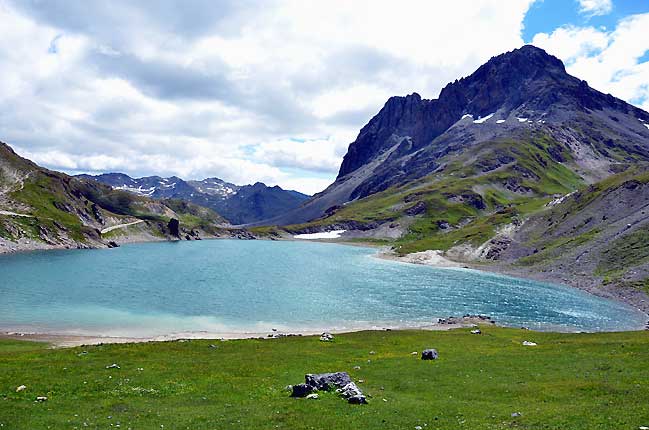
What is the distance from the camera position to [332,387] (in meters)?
36.7

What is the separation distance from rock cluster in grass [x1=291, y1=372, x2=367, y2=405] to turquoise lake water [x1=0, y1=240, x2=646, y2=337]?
48.8 metres

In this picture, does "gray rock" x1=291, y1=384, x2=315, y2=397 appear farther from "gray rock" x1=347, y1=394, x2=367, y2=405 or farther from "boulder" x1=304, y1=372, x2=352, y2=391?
"gray rock" x1=347, y1=394, x2=367, y2=405

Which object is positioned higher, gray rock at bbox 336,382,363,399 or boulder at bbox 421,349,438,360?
gray rock at bbox 336,382,363,399

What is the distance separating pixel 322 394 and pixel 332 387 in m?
1.28

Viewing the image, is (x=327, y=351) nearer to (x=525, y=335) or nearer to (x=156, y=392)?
(x=156, y=392)

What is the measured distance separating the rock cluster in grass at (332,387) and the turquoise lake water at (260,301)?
48.8m

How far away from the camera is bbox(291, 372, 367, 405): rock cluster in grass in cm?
3448

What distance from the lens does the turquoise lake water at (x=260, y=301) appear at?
289 ft

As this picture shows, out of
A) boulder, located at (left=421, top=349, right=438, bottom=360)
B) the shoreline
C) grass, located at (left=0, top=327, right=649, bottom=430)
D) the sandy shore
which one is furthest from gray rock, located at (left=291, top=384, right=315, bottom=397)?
the shoreline

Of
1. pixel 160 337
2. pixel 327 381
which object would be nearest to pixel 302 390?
pixel 327 381

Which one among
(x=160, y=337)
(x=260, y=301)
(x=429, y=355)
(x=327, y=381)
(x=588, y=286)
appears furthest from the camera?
(x=588, y=286)

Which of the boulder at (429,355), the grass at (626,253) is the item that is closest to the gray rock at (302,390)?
the boulder at (429,355)

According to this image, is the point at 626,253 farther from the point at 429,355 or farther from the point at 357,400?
the point at 357,400

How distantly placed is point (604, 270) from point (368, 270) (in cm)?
8045
